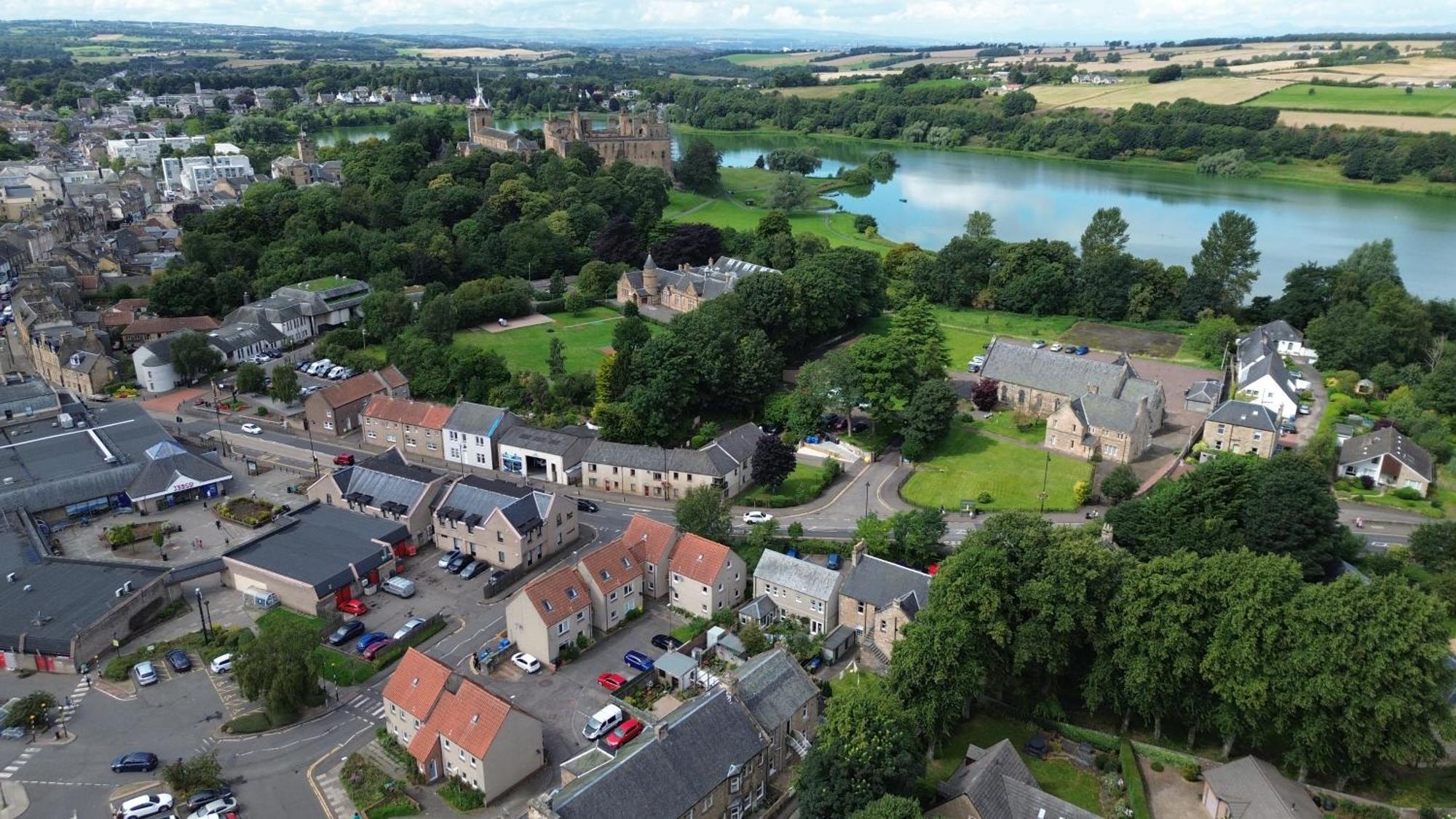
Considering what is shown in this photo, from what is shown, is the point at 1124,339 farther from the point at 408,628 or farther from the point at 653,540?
the point at 408,628

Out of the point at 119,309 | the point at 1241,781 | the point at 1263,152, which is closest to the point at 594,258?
the point at 119,309

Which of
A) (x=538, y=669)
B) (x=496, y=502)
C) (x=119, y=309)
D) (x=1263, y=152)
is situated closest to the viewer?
(x=538, y=669)

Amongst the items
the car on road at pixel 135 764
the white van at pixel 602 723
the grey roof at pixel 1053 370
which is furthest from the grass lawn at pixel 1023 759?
the grey roof at pixel 1053 370

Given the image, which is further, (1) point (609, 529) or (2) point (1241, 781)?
(1) point (609, 529)

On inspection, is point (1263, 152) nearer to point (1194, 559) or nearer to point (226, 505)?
point (1194, 559)

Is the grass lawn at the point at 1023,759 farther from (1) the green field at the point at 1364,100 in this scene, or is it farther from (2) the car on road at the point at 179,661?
(1) the green field at the point at 1364,100

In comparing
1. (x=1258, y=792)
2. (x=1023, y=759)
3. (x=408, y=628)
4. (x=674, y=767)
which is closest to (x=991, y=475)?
(x=1023, y=759)
